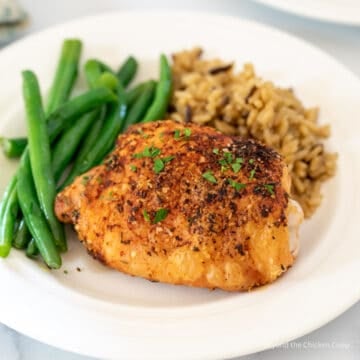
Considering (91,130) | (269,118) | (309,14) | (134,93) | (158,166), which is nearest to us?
(158,166)

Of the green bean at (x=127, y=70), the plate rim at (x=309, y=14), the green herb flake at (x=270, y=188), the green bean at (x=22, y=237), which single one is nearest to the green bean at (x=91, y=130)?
the green bean at (x=127, y=70)

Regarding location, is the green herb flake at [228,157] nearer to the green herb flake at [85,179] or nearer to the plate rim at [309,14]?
the green herb flake at [85,179]

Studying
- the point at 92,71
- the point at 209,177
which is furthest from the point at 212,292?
the point at 92,71

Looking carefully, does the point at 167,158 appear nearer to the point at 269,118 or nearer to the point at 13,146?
the point at 269,118

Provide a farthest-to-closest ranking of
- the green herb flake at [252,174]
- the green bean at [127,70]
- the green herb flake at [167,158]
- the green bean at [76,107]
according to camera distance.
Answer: the green bean at [127,70], the green bean at [76,107], the green herb flake at [167,158], the green herb flake at [252,174]

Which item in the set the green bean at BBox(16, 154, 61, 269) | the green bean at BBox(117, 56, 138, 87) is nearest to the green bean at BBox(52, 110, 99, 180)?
the green bean at BBox(16, 154, 61, 269)

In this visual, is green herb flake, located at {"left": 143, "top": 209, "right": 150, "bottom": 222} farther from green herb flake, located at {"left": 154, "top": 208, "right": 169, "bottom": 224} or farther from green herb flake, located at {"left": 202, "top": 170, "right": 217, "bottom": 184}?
green herb flake, located at {"left": 202, "top": 170, "right": 217, "bottom": 184}
